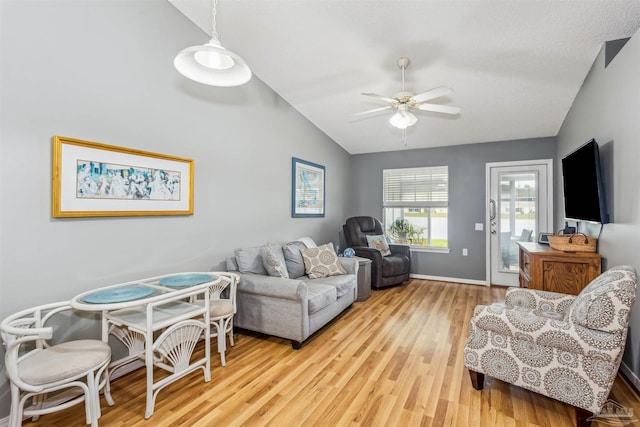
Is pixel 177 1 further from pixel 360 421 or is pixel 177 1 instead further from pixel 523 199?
pixel 523 199

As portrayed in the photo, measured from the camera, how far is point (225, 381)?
222 centimetres

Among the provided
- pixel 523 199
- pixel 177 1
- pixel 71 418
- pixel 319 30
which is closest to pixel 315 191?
pixel 319 30

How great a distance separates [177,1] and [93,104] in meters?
1.24

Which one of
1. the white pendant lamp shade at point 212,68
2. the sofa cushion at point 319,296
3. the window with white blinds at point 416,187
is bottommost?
the sofa cushion at point 319,296

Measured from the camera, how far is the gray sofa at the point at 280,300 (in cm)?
270

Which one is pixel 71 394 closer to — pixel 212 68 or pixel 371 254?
pixel 212 68

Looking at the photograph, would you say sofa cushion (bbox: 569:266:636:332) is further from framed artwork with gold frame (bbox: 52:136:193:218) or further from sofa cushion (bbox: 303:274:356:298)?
framed artwork with gold frame (bbox: 52:136:193:218)

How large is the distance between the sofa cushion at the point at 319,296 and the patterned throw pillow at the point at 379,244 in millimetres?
1853

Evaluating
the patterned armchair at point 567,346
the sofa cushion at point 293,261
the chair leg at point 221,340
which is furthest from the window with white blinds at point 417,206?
the chair leg at point 221,340

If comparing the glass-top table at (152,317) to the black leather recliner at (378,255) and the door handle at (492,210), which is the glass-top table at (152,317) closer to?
the black leather recliner at (378,255)

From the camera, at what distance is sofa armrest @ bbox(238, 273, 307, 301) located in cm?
267

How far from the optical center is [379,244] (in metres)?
4.93

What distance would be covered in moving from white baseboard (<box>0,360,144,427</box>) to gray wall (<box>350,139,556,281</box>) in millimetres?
4406

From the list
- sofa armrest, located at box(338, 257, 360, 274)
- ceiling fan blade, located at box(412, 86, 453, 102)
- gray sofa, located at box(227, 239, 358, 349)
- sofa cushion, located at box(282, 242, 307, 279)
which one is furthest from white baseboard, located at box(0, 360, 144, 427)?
ceiling fan blade, located at box(412, 86, 453, 102)
